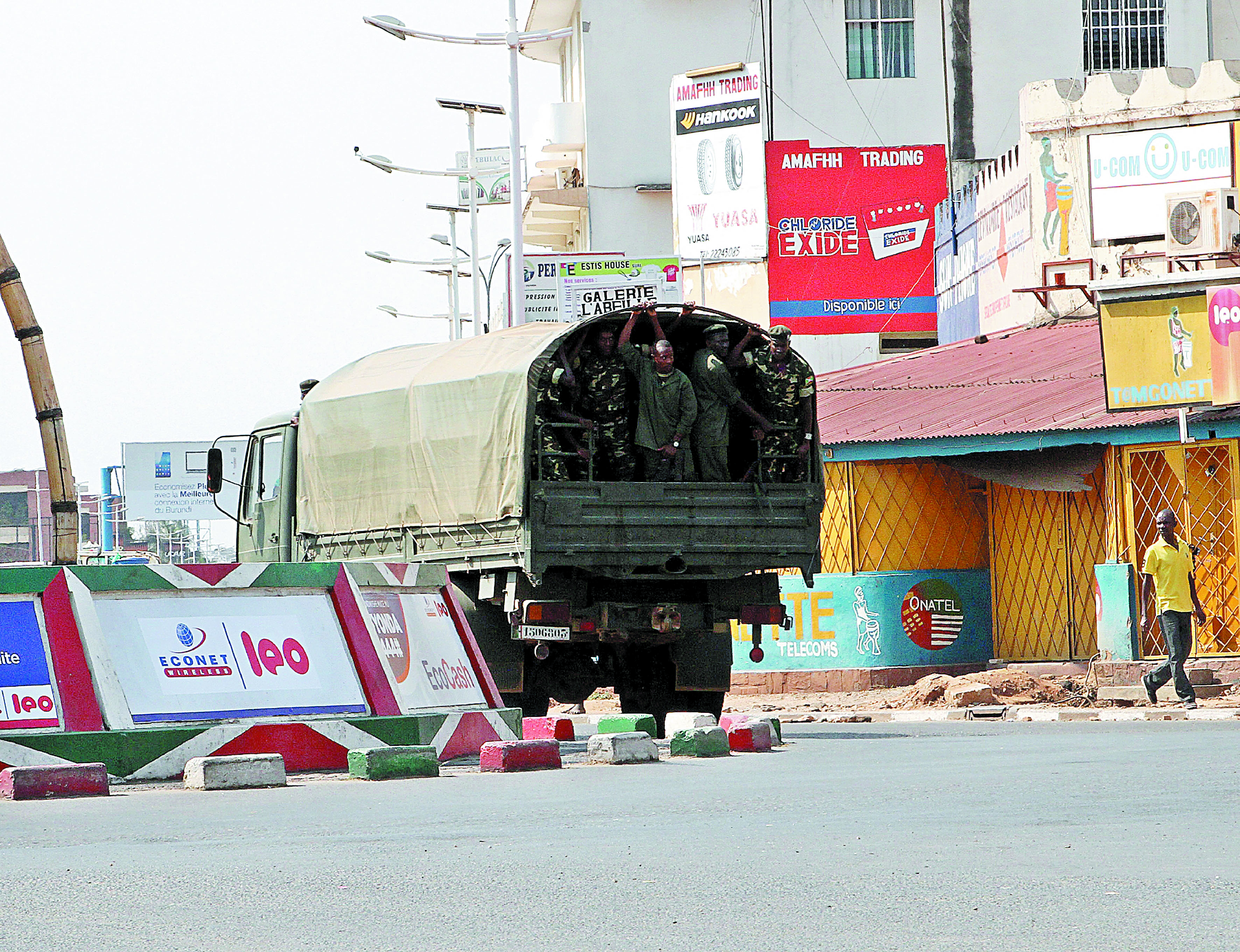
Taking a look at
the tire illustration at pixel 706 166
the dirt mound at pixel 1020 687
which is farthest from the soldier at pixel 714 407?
Result: the tire illustration at pixel 706 166

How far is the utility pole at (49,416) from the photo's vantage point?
97.9ft

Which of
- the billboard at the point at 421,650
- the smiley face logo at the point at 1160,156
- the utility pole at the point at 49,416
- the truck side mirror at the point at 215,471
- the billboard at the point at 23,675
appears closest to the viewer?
the billboard at the point at 23,675

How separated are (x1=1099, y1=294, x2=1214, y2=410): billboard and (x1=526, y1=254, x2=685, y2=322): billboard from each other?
11270mm

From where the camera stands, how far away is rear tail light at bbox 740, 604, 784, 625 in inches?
612

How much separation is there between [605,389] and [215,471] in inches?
199

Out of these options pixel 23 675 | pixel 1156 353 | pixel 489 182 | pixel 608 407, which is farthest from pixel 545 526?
pixel 489 182

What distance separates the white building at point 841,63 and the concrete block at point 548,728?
29046mm

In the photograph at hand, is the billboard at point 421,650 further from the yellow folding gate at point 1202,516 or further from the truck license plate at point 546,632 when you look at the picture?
the yellow folding gate at point 1202,516

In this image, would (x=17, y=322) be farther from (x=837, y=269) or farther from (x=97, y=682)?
(x=97, y=682)

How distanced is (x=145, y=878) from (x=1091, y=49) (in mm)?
40476

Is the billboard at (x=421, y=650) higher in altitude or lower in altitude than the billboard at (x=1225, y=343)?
lower

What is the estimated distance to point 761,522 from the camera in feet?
49.8

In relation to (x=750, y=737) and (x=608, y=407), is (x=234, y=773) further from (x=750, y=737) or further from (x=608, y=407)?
(x=608, y=407)

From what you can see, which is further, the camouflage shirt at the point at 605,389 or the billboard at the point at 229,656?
the camouflage shirt at the point at 605,389
